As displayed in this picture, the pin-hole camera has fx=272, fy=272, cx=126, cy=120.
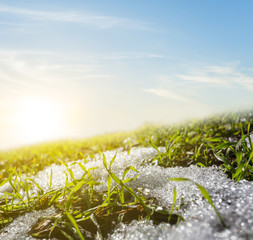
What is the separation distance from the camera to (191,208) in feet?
4.71

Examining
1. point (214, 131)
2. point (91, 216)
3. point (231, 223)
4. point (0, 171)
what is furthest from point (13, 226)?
point (0, 171)

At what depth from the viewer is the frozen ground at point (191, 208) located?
1.17 m

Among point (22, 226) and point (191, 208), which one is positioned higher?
point (191, 208)

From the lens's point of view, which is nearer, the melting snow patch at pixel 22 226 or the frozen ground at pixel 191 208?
the frozen ground at pixel 191 208

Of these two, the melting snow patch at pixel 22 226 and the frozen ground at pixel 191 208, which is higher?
the frozen ground at pixel 191 208

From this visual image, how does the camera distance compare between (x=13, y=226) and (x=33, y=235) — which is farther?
(x=13, y=226)

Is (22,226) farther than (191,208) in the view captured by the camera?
Yes

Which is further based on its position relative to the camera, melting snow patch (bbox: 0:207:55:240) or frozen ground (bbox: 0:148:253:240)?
melting snow patch (bbox: 0:207:55:240)

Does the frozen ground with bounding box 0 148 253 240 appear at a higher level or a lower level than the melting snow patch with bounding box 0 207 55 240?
higher

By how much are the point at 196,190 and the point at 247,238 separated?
530mm

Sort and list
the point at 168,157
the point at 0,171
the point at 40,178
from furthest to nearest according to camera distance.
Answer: the point at 0,171 < the point at 40,178 < the point at 168,157

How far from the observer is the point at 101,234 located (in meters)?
1.50

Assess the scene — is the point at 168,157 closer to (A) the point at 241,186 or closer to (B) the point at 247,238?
(A) the point at 241,186

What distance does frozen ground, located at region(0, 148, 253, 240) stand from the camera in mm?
1169
